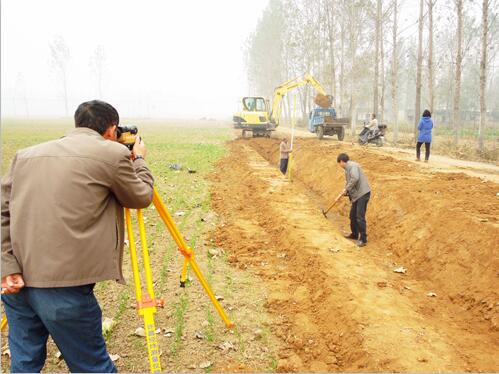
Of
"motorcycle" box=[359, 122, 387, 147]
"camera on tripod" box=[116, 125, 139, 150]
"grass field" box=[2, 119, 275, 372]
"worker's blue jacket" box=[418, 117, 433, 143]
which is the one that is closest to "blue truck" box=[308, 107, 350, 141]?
"motorcycle" box=[359, 122, 387, 147]

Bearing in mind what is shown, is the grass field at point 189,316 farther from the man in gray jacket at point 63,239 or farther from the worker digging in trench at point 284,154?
the worker digging in trench at point 284,154

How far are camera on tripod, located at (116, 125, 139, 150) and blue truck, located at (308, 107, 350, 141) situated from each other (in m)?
20.6

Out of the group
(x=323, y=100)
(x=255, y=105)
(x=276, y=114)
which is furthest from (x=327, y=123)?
(x=255, y=105)

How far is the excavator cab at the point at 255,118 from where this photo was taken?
2606 centimetres

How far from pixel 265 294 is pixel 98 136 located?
12.1 feet

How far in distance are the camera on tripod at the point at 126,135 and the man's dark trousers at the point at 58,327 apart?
108 cm

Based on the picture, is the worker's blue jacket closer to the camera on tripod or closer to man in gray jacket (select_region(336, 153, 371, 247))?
man in gray jacket (select_region(336, 153, 371, 247))

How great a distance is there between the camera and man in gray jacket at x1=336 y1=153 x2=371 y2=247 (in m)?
7.88

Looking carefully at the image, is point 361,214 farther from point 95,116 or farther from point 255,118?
point 255,118

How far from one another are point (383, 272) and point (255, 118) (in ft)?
67.4

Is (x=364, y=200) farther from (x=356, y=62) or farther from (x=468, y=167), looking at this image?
(x=356, y=62)

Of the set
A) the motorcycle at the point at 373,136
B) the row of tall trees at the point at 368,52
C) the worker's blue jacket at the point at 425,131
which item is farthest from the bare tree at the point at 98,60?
the worker's blue jacket at the point at 425,131

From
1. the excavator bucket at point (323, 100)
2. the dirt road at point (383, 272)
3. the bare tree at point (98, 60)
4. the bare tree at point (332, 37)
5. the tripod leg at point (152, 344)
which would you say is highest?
the bare tree at point (98, 60)

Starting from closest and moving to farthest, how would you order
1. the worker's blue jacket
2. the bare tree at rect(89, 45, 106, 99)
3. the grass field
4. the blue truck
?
the grass field → the worker's blue jacket → the blue truck → the bare tree at rect(89, 45, 106, 99)
